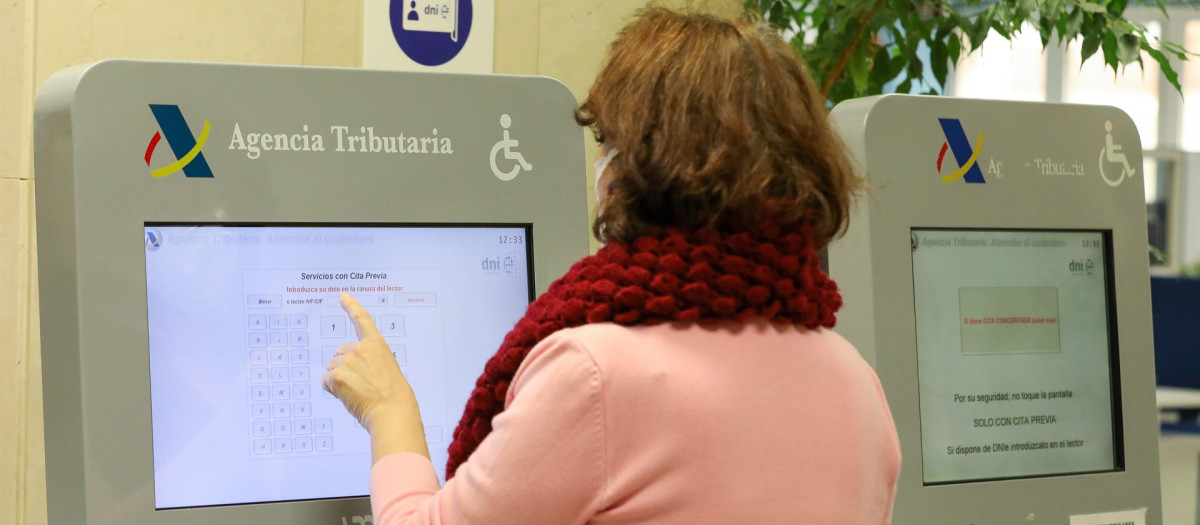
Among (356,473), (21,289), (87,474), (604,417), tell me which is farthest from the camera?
(21,289)

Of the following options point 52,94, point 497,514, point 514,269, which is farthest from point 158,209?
point 497,514

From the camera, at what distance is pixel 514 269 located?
1354mm

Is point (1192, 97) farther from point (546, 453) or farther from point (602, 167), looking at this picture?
point (546, 453)

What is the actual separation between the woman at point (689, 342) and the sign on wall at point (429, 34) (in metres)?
0.89

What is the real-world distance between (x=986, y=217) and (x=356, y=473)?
0.88m

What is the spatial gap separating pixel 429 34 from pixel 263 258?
2.40 feet

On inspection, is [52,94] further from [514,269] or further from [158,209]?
[514,269]

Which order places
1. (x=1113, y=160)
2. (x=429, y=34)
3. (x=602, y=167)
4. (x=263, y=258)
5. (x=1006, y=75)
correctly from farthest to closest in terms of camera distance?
(x=1006, y=75) → (x=429, y=34) → (x=1113, y=160) → (x=263, y=258) → (x=602, y=167)

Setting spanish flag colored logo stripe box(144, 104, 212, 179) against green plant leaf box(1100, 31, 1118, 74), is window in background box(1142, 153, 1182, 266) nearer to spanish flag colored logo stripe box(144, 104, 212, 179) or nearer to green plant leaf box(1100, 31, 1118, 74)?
green plant leaf box(1100, 31, 1118, 74)

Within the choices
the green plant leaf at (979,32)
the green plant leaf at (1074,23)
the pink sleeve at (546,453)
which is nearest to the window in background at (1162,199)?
the green plant leaf at (979,32)

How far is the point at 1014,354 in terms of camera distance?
1592mm

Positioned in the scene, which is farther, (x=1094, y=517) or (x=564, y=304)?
(x=1094, y=517)

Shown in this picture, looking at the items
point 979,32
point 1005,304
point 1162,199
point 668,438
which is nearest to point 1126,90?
point 1162,199

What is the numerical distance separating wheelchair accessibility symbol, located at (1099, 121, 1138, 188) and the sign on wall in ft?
3.08
